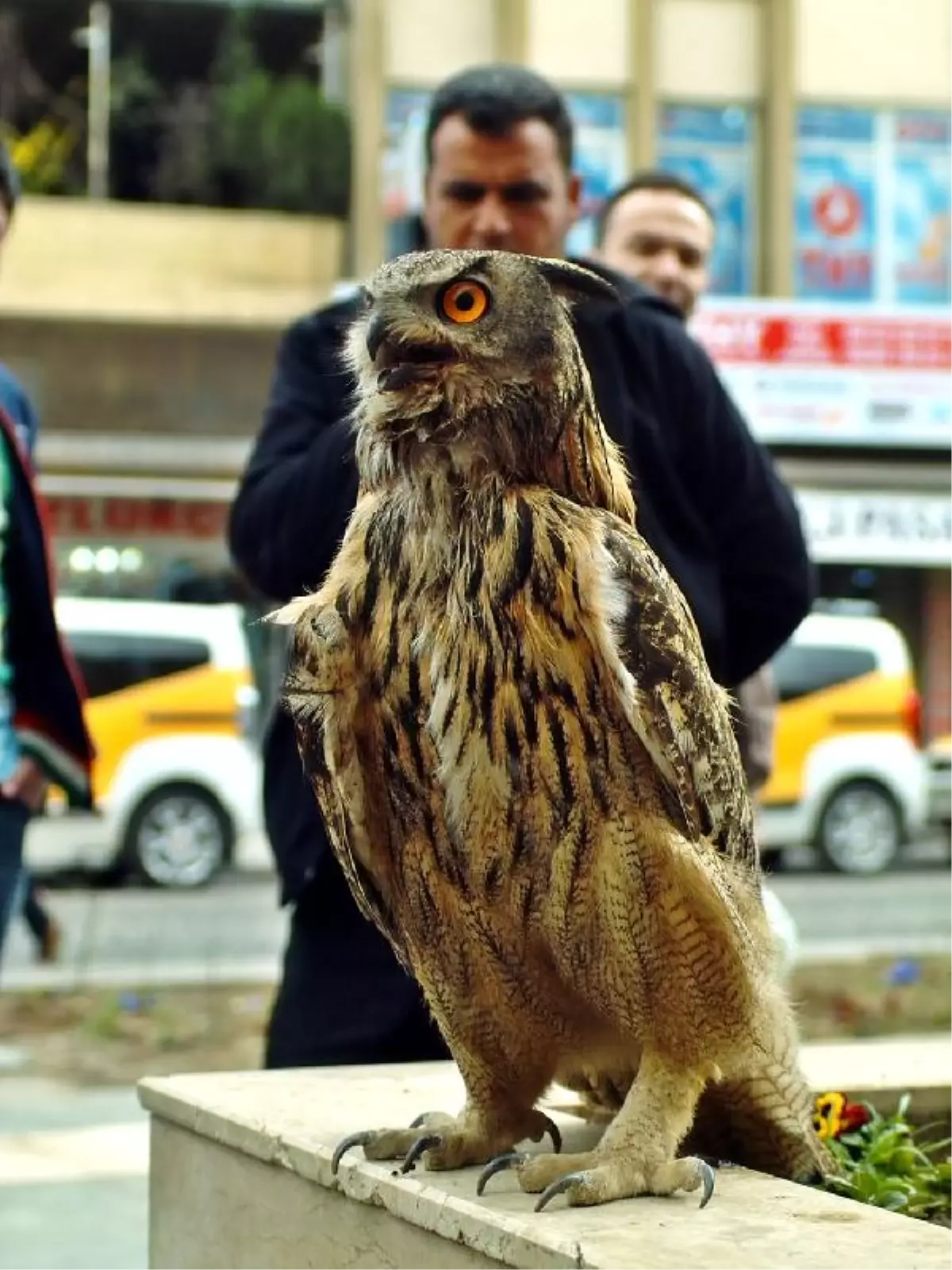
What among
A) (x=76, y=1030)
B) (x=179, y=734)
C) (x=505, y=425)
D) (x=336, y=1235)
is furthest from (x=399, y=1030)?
(x=179, y=734)

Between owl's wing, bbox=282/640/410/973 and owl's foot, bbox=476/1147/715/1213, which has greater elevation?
owl's wing, bbox=282/640/410/973

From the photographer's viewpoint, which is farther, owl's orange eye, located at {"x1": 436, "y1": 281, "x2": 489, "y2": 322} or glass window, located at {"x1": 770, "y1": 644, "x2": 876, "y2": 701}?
glass window, located at {"x1": 770, "y1": 644, "x2": 876, "y2": 701}

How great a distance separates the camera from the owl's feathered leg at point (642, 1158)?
7.11ft

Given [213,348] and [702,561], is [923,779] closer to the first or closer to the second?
[213,348]

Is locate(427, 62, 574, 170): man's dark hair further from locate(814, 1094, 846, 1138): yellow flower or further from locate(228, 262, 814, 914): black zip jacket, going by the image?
locate(814, 1094, 846, 1138): yellow flower

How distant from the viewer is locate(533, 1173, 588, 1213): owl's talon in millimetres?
2154

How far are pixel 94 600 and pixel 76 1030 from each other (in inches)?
330

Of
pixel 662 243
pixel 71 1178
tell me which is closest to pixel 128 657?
pixel 71 1178

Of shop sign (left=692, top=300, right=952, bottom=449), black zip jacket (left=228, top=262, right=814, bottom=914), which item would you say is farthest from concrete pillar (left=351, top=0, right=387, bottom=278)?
black zip jacket (left=228, top=262, right=814, bottom=914)

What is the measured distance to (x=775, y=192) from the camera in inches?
778

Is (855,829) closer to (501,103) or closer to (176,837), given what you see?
(176,837)

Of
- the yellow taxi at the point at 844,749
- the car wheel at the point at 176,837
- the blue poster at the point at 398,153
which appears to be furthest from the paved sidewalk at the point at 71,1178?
the blue poster at the point at 398,153

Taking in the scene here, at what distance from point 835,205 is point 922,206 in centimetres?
90

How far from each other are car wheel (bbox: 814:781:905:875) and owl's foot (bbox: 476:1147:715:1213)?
13.2 m
